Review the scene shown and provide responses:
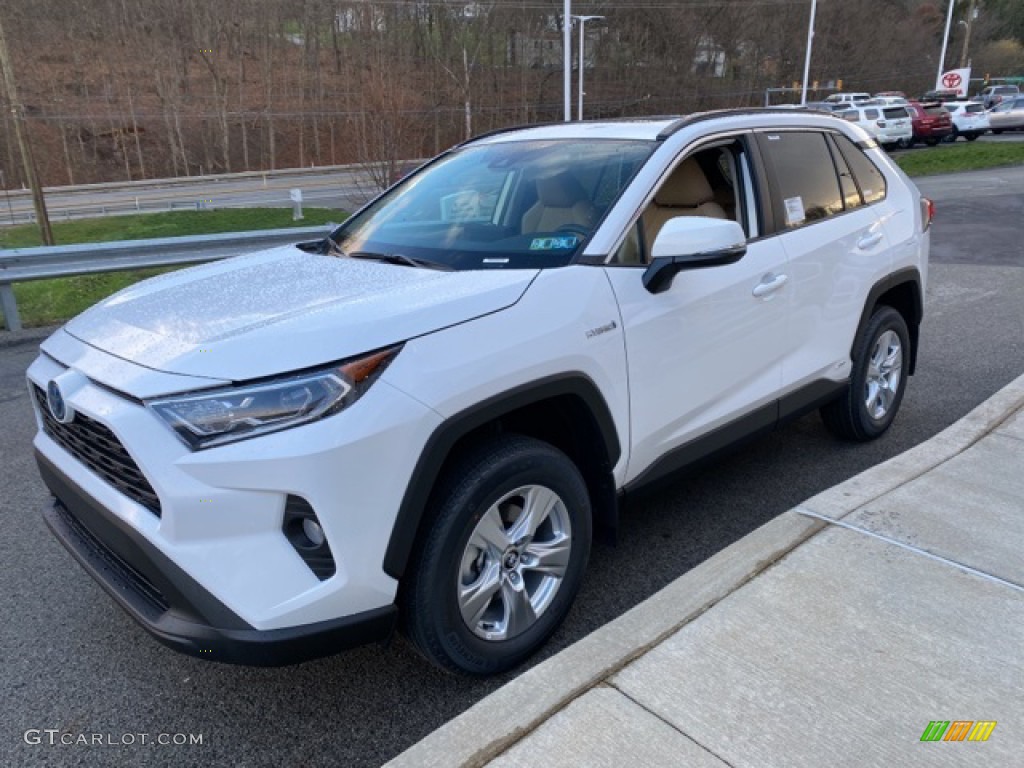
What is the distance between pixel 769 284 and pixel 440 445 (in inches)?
74.6

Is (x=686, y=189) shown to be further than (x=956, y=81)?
No

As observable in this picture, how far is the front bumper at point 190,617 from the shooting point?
2.10m

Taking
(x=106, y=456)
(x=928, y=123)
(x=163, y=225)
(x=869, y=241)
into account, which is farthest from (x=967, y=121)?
(x=106, y=456)

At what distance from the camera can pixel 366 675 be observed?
9.03ft

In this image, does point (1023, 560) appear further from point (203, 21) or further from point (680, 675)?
point (203, 21)

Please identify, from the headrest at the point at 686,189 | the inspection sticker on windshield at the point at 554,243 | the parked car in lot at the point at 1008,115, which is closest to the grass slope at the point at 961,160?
the parked car in lot at the point at 1008,115

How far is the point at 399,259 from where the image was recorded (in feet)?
10.3

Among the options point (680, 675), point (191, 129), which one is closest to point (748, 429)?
point (680, 675)

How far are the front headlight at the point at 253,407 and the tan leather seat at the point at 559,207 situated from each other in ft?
4.25

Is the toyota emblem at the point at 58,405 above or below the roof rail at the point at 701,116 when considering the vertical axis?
below

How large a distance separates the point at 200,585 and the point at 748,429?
2.40m

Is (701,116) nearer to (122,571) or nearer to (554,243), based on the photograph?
(554,243)

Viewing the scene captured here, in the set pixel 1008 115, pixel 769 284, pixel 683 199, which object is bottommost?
pixel 1008 115

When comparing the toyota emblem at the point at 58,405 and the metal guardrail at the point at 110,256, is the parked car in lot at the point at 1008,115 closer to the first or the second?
the metal guardrail at the point at 110,256
